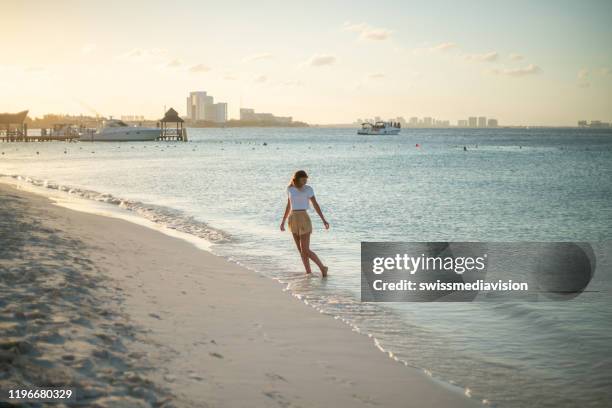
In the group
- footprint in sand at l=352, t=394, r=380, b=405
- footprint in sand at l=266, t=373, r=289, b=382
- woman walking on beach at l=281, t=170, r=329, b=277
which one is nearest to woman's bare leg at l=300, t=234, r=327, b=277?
woman walking on beach at l=281, t=170, r=329, b=277

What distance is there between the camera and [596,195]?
1168 inches

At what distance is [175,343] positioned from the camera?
5.65 meters

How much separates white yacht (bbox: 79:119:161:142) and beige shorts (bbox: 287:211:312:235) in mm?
107472

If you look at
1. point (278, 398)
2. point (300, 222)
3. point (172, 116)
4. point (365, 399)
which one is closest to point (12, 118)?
point (172, 116)

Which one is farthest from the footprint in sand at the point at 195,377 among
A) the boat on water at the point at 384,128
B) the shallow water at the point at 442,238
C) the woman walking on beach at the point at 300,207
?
the boat on water at the point at 384,128

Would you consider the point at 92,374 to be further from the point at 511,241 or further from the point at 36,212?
the point at 511,241

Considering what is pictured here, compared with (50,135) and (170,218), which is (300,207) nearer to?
(170,218)

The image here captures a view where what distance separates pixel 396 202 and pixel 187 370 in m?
21.2

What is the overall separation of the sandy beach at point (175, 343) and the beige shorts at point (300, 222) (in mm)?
1218

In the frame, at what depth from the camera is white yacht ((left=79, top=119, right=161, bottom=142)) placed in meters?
111

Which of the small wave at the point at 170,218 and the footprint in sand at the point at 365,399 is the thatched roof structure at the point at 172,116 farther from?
the footprint in sand at the point at 365,399

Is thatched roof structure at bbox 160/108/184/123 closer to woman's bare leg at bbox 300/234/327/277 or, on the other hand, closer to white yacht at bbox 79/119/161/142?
white yacht at bbox 79/119/161/142

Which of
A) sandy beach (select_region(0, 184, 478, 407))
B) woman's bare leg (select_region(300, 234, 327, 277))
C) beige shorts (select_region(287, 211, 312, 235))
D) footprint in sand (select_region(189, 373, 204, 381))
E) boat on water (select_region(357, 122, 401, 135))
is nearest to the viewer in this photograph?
sandy beach (select_region(0, 184, 478, 407))

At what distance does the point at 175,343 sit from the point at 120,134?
113m
